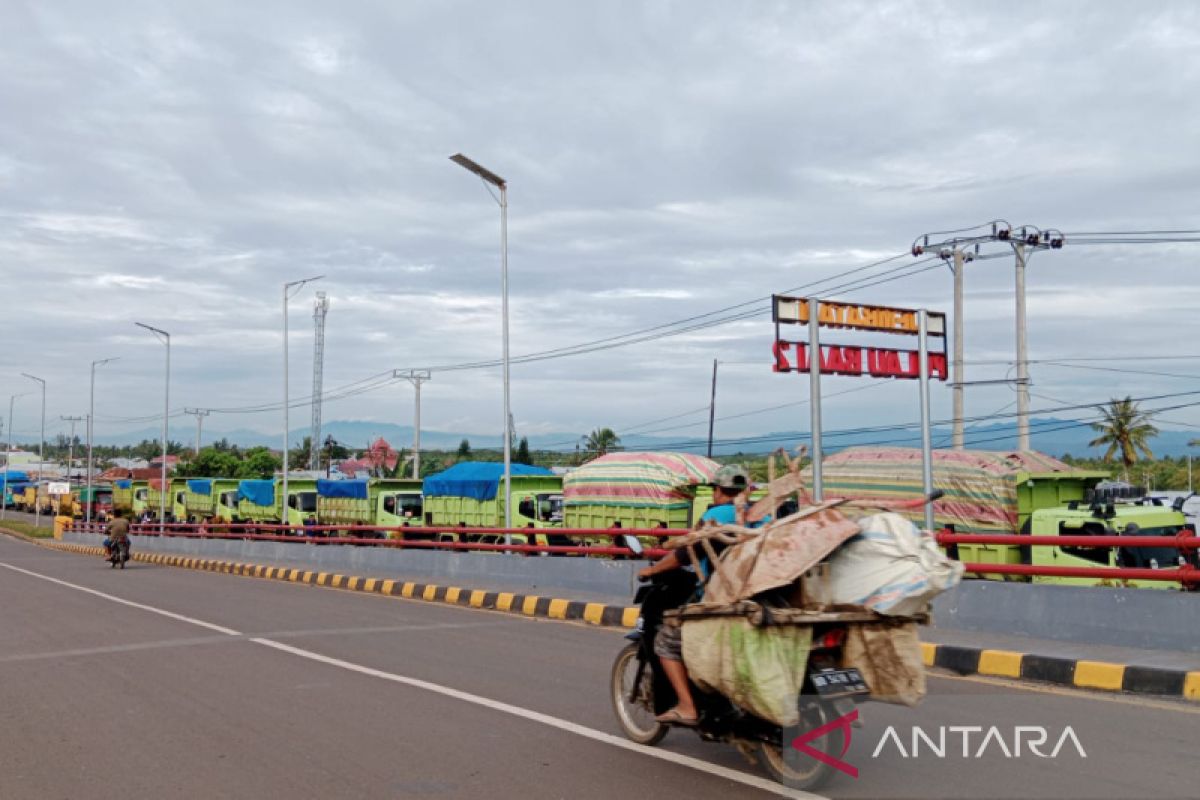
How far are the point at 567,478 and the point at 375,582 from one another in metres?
6.78

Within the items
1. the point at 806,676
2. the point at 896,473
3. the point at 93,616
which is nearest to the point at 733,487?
the point at 806,676

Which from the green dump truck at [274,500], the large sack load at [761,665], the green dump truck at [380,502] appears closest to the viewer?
the large sack load at [761,665]

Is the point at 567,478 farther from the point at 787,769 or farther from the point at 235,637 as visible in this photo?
the point at 787,769

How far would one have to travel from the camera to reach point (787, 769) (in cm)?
578

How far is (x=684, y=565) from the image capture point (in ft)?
20.4

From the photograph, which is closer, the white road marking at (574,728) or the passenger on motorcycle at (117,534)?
the white road marking at (574,728)

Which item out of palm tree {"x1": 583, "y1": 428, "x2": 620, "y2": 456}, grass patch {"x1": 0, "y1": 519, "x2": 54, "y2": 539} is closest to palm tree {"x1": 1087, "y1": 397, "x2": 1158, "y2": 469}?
palm tree {"x1": 583, "y1": 428, "x2": 620, "y2": 456}

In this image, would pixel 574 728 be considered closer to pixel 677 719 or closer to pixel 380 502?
pixel 677 719

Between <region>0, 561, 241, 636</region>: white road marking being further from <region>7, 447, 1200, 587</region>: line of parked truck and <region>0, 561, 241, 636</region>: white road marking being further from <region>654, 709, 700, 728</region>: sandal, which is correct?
<region>654, 709, 700, 728</region>: sandal

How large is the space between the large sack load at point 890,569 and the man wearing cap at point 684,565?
2.43 feet

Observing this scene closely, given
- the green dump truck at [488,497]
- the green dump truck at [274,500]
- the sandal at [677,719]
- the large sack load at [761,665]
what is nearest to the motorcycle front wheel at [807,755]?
the large sack load at [761,665]

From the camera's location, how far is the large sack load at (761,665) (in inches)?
210

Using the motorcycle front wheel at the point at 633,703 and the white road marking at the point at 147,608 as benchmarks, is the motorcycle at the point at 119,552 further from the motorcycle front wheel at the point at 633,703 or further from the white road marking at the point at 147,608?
the motorcycle front wheel at the point at 633,703

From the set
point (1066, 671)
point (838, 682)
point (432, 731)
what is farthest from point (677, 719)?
point (1066, 671)
